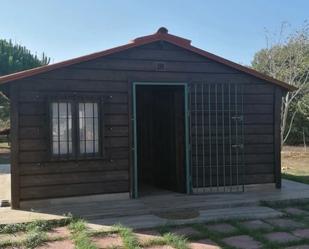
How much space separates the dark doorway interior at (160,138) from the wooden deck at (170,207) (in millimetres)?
644

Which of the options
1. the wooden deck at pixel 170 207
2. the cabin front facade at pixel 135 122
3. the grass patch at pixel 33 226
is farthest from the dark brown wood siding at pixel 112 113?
the grass patch at pixel 33 226

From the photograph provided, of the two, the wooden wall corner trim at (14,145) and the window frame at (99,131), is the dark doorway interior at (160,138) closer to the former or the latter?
the window frame at (99,131)

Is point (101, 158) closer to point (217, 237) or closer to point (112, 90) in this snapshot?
point (112, 90)

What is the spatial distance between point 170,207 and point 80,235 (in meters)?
1.88

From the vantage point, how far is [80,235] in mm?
5363

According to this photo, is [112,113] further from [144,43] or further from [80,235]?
[80,235]

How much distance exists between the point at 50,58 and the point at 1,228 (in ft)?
81.6

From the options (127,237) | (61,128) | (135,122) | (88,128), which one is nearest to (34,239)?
(127,237)

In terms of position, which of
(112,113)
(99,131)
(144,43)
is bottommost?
(99,131)

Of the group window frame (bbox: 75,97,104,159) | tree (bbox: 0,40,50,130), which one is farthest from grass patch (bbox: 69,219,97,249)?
tree (bbox: 0,40,50,130)

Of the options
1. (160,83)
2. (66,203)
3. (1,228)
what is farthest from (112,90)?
(1,228)

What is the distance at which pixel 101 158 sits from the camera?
736cm

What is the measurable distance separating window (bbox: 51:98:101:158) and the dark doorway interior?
1372 millimetres

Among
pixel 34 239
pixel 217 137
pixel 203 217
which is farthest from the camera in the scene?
pixel 217 137
